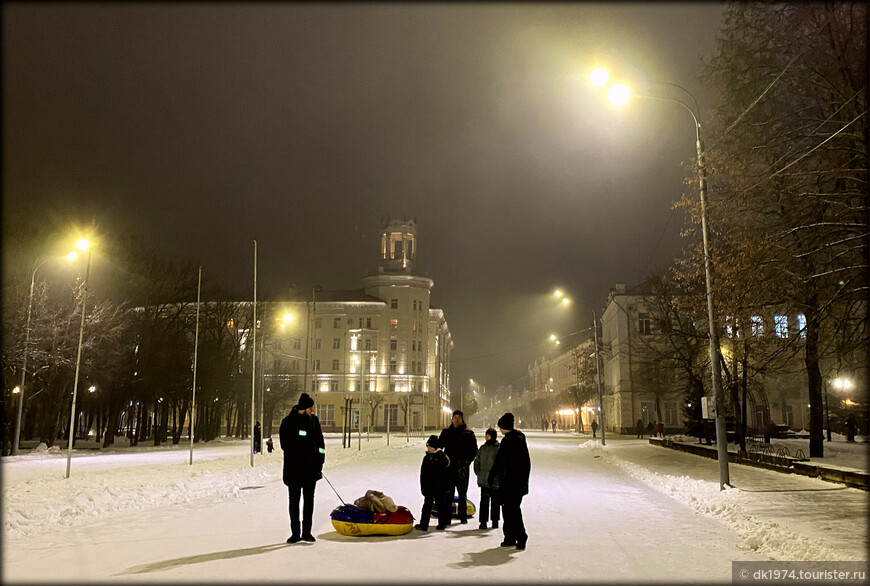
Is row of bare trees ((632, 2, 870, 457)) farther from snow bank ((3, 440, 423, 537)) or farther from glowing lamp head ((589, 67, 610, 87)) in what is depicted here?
snow bank ((3, 440, 423, 537))

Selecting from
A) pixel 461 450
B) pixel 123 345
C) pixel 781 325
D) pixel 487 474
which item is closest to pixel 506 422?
pixel 487 474

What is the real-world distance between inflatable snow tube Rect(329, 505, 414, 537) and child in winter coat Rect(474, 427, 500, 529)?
55.1 inches

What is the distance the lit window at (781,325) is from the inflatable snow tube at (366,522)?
14.2m

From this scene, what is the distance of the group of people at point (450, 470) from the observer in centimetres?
984

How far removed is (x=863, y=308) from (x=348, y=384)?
294 ft

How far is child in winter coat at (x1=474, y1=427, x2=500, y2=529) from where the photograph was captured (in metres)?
10.9

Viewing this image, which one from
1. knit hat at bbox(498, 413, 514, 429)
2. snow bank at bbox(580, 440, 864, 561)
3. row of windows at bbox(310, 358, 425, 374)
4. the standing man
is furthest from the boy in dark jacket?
row of windows at bbox(310, 358, 425, 374)

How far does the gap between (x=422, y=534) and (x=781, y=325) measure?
15.2m

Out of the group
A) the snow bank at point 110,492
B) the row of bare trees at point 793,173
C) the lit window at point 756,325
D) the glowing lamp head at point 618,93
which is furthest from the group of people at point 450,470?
the lit window at point 756,325

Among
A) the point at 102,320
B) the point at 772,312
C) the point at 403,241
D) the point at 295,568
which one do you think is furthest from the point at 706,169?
the point at 403,241

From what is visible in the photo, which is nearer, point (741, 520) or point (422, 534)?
point (422, 534)

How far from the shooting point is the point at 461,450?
11805 mm

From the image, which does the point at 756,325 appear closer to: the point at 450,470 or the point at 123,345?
the point at 450,470

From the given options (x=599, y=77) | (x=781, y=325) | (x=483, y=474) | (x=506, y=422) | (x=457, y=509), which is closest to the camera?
(x=506, y=422)
